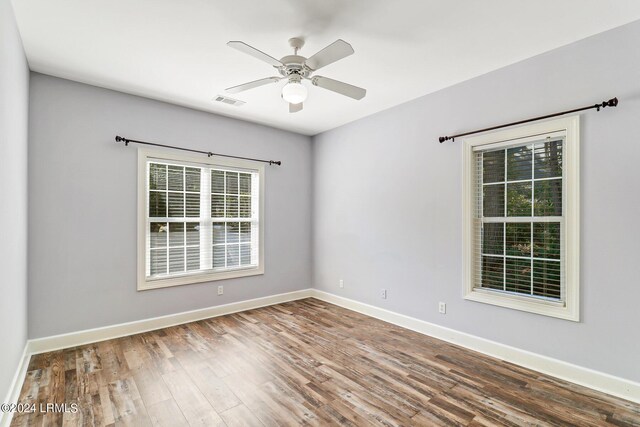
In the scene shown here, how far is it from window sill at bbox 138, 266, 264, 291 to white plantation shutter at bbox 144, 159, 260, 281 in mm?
45

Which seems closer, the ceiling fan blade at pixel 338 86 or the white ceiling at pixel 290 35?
the white ceiling at pixel 290 35

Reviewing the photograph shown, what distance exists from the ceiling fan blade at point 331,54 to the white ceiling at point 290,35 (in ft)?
0.97

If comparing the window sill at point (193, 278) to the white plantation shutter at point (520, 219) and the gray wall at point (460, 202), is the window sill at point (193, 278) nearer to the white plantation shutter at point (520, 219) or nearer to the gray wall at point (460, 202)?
the gray wall at point (460, 202)

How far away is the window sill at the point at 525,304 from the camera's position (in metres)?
2.62

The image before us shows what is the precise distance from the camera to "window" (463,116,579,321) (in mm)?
2635

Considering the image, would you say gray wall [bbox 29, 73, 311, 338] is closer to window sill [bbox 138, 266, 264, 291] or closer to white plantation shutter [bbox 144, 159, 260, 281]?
window sill [bbox 138, 266, 264, 291]

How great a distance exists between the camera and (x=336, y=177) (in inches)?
196

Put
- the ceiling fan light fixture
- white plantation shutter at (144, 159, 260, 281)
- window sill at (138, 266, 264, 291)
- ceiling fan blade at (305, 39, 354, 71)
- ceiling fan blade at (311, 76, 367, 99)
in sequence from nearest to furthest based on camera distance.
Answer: ceiling fan blade at (305, 39, 354, 71), the ceiling fan light fixture, ceiling fan blade at (311, 76, 367, 99), window sill at (138, 266, 264, 291), white plantation shutter at (144, 159, 260, 281)

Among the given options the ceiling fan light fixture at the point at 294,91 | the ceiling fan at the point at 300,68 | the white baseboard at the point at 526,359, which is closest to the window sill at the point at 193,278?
the white baseboard at the point at 526,359

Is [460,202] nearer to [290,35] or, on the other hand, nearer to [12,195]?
[290,35]

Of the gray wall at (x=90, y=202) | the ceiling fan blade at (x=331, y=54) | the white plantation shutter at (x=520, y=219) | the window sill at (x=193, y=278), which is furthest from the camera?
the window sill at (x=193, y=278)

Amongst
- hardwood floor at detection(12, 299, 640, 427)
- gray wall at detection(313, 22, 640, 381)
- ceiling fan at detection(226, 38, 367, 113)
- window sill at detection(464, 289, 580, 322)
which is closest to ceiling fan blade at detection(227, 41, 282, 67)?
ceiling fan at detection(226, 38, 367, 113)

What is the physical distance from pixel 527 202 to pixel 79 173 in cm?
459

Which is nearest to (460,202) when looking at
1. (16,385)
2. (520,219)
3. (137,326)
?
(520,219)
